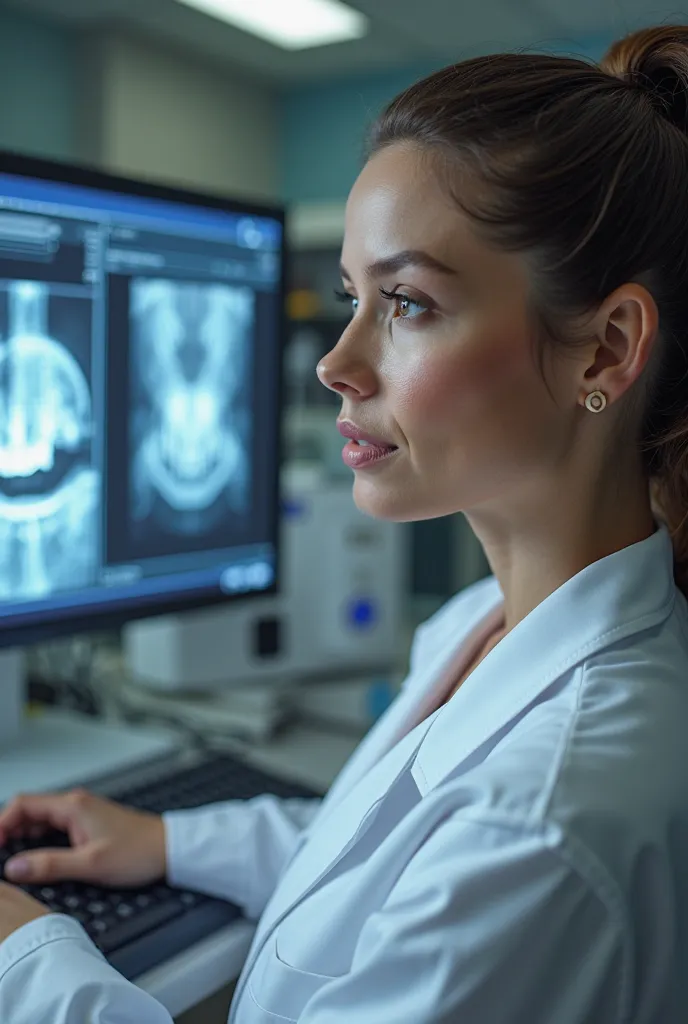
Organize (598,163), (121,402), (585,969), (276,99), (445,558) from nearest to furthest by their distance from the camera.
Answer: (585,969)
(598,163)
(121,402)
(445,558)
(276,99)

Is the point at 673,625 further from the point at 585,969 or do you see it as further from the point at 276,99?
the point at 276,99

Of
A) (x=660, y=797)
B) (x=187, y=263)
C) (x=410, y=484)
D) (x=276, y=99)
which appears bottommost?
(x=660, y=797)

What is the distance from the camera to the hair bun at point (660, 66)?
72 cm

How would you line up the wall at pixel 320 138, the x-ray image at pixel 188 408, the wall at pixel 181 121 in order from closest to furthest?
the x-ray image at pixel 188 408 < the wall at pixel 181 121 < the wall at pixel 320 138

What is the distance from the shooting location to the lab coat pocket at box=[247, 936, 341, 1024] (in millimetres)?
655

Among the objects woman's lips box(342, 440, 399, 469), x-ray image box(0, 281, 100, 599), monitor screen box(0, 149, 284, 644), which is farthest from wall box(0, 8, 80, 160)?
woman's lips box(342, 440, 399, 469)

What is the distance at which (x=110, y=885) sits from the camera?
82cm

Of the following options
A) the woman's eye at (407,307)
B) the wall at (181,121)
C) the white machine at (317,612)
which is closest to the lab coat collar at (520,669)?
the woman's eye at (407,307)

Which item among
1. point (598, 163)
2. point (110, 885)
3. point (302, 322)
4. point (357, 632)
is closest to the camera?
point (598, 163)

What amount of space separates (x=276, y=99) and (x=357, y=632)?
4409 mm

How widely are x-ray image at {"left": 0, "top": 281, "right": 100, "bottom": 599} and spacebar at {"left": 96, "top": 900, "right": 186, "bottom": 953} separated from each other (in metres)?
0.34

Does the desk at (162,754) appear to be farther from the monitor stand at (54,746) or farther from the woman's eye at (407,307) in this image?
the woman's eye at (407,307)

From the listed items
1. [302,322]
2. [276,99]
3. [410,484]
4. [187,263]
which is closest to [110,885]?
[410,484]

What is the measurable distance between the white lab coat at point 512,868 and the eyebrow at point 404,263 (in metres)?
0.23
